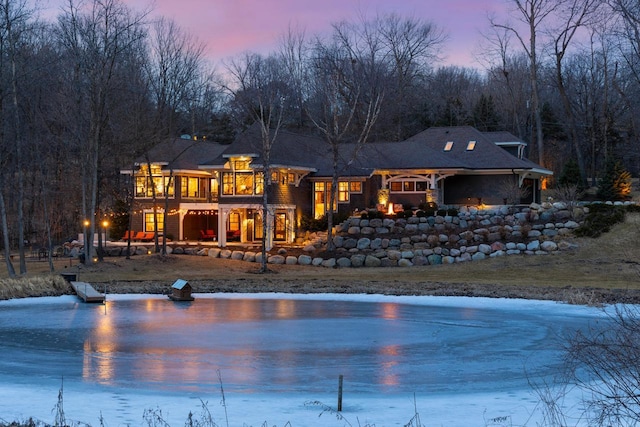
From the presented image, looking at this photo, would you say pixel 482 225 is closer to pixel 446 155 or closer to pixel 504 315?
pixel 446 155

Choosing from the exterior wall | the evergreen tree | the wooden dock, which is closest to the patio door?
the exterior wall

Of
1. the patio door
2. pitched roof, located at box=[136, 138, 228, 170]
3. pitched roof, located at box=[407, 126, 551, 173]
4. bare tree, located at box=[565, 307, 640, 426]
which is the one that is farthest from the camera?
pitched roof, located at box=[136, 138, 228, 170]

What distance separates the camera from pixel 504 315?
60.7ft

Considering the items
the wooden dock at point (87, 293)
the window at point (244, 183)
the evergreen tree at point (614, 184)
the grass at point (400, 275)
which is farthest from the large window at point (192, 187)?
the evergreen tree at point (614, 184)

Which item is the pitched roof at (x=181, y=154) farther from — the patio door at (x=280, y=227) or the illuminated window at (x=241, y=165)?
the patio door at (x=280, y=227)

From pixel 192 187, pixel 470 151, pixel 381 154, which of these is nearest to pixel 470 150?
pixel 470 151

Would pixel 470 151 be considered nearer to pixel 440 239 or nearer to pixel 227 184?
pixel 440 239

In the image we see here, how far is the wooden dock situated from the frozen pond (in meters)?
0.41

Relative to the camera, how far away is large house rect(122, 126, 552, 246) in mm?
40281

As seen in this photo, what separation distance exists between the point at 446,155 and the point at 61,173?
2531cm

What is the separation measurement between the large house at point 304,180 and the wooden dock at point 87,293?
15.7 meters

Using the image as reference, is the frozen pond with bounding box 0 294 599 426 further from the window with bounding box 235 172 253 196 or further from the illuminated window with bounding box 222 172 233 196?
the illuminated window with bounding box 222 172 233 196

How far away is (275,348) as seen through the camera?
44.2 feet

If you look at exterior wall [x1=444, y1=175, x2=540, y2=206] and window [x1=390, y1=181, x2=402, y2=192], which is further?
window [x1=390, y1=181, x2=402, y2=192]
